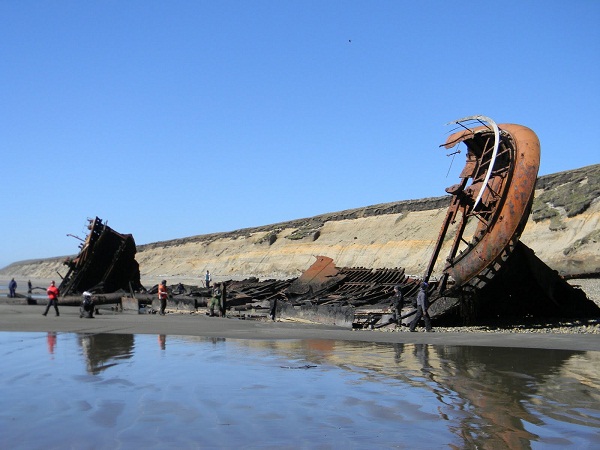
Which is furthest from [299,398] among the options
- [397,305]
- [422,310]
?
[397,305]

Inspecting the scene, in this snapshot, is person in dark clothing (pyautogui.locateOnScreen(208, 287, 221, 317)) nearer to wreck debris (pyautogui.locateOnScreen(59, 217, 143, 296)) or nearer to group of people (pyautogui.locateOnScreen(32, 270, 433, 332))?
group of people (pyautogui.locateOnScreen(32, 270, 433, 332))

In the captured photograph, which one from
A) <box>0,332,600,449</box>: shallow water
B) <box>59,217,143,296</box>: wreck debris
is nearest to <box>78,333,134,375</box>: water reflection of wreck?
<box>0,332,600,449</box>: shallow water

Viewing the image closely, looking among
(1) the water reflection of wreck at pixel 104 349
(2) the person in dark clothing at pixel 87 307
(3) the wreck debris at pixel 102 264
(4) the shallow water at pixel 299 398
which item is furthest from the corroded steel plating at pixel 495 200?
(3) the wreck debris at pixel 102 264

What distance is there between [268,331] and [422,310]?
3.88 meters

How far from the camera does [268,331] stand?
1670 cm

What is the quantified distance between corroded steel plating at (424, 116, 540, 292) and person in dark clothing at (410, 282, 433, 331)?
95cm

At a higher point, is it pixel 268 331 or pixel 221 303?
pixel 221 303

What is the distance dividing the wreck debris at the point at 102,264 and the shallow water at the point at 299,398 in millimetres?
19092

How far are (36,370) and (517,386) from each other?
7.03 metres

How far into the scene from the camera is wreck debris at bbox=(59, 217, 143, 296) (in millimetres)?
31000

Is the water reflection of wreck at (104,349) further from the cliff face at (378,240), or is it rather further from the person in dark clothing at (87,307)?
the cliff face at (378,240)

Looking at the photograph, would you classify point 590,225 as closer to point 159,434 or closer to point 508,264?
point 508,264

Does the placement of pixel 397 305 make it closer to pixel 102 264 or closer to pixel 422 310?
pixel 422 310

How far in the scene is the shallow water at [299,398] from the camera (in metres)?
6.19
